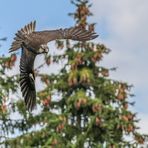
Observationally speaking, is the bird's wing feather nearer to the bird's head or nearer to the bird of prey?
the bird of prey

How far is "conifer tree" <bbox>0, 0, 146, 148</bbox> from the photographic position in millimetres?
31891

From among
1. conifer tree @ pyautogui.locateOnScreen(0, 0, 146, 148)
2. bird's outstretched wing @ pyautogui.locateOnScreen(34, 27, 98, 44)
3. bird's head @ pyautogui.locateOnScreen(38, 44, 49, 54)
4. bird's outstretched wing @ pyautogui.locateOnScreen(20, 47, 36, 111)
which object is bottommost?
bird's outstretched wing @ pyautogui.locateOnScreen(20, 47, 36, 111)

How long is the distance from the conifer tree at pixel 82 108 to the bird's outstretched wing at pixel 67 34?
24.2 m

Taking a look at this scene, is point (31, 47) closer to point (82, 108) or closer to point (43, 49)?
point (43, 49)

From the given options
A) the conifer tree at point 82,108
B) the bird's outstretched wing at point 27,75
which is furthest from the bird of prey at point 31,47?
the conifer tree at point 82,108

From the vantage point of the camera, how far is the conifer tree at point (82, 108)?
31.9 meters

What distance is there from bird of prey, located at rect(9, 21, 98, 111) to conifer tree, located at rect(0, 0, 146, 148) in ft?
80.0

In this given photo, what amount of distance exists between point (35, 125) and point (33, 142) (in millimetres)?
1119

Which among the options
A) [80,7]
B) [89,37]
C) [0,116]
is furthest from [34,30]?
[80,7]

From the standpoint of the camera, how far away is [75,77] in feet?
111

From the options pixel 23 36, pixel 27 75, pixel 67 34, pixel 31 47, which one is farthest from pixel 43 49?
pixel 67 34

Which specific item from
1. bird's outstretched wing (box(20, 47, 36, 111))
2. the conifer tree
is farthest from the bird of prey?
the conifer tree

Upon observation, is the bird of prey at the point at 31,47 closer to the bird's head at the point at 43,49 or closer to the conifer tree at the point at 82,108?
the bird's head at the point at 43,49

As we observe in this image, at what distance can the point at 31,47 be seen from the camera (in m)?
5.48
